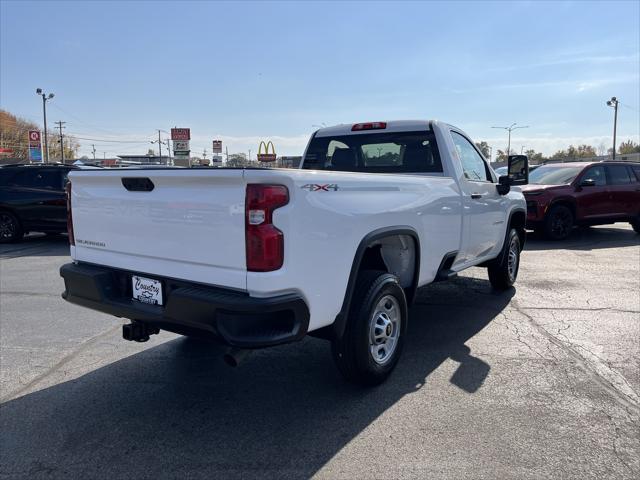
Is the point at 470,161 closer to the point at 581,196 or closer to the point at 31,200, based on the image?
the point at 581,196

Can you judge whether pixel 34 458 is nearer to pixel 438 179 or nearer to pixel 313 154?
pixel 438 179

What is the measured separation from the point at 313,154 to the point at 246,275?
324 cm

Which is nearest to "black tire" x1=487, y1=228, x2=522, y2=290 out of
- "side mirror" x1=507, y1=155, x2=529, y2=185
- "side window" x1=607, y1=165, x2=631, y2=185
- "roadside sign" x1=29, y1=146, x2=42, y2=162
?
"side mirror" x1=507, y1=155, x2=529, y2=185

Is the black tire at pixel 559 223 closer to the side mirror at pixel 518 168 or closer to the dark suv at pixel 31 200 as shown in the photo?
the side mirror at pixel 518 168

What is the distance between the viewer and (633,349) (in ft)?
15.3

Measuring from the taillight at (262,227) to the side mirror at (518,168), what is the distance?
4348 millimetres

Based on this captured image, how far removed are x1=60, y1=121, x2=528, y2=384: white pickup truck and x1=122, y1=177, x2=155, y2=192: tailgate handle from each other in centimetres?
1

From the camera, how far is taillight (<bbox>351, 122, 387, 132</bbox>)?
5.40 metres

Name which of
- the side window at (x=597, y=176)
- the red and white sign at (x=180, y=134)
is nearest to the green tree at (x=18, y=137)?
the red and white sign at (x=180, y=134)

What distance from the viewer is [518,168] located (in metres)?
6.30

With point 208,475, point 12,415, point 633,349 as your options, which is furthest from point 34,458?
point 633,349

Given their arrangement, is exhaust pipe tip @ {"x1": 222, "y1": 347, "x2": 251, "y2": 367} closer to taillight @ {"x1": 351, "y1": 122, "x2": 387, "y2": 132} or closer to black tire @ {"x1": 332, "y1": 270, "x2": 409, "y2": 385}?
black tire @ {"x1": 332, "y1": 270, "x2": 409, "y2": 385}

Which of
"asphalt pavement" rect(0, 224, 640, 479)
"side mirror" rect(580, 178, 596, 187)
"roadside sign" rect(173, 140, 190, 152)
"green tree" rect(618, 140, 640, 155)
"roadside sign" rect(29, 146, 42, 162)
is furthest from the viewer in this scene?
"green tree" rect(618, 140, 640, 155)

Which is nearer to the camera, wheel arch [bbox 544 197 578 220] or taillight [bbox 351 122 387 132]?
taillight [bbox 351 122 387 132]
